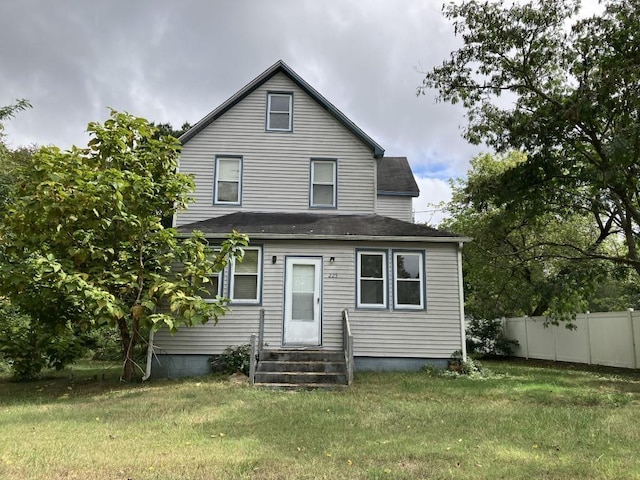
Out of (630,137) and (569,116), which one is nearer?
(630,137)

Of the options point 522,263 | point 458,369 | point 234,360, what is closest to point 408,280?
point 458,369

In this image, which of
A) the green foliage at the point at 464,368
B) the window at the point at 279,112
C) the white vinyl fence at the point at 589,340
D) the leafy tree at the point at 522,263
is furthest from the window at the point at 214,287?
the white vinyl fence at the point at 589,340

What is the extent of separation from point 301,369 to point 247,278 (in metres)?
2.81

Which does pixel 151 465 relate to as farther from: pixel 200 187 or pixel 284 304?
pixel 200 187

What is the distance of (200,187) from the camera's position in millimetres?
13266

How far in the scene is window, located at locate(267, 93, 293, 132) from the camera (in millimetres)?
13836

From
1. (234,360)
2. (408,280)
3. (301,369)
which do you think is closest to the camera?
(301,369)

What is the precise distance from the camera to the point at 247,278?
11727 millimetres

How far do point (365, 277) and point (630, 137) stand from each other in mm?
7298

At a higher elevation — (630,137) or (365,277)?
(630,137)

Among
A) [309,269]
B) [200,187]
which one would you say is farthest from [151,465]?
[200,187]

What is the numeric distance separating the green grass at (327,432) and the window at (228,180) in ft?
18.0

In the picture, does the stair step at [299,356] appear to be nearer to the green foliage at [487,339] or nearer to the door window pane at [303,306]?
the door window pane at [303,306]

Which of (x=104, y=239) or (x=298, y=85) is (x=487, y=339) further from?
(x=104, y=239)
